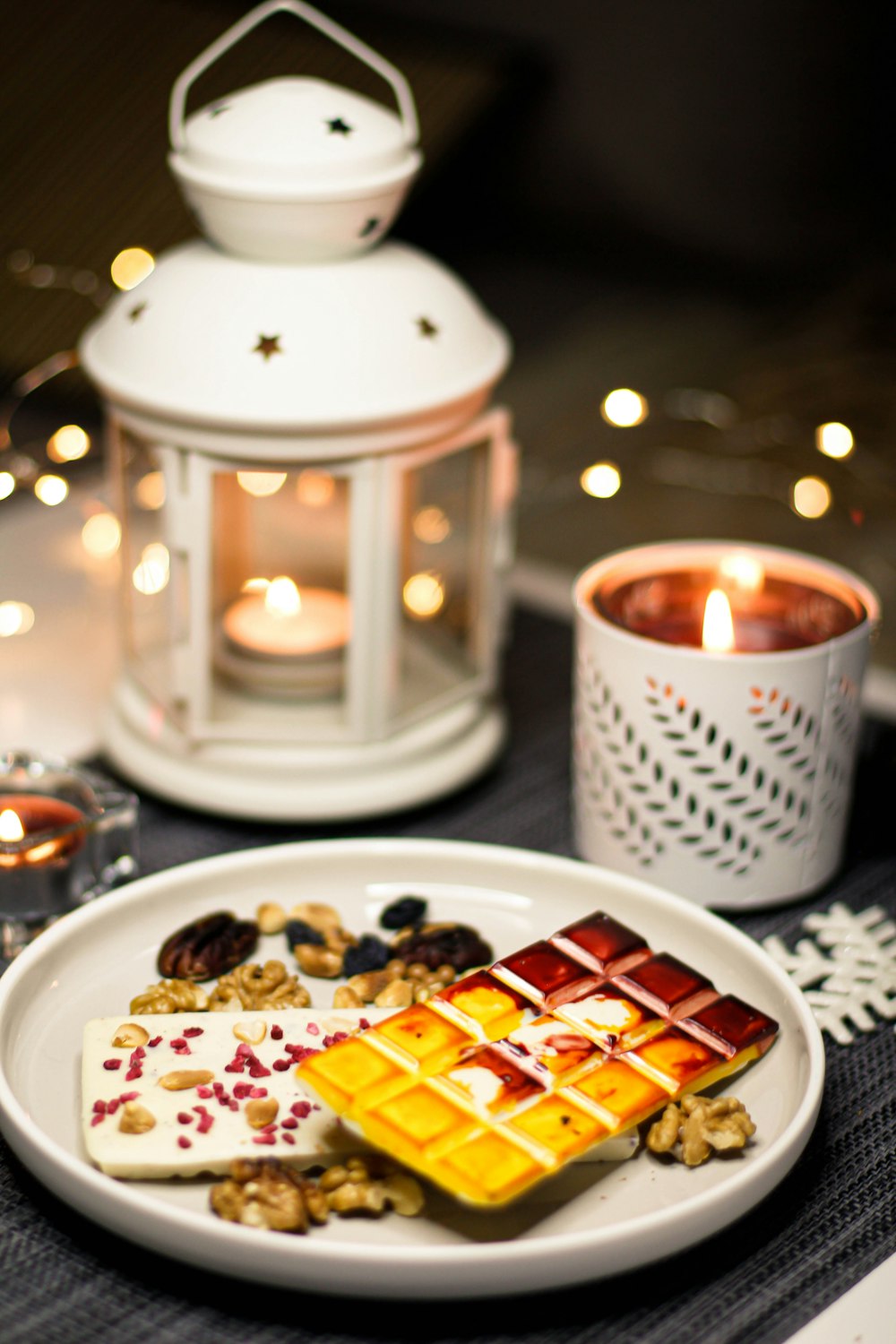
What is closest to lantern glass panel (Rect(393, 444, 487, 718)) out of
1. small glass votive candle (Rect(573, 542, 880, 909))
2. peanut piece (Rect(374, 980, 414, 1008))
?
small glass votive candle (Rect(573, 542, 880, 909))

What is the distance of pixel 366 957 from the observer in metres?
0.76

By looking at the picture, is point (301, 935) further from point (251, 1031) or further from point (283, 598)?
point (283, 598)

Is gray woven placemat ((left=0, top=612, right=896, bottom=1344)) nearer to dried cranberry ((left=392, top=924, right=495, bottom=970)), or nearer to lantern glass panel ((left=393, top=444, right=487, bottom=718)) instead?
dried cranberry ((left=392, top=924, right=495, bottom=970))

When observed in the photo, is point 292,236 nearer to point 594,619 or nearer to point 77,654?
point 594,619

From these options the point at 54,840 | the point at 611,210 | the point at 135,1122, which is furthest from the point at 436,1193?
the point at 611,210

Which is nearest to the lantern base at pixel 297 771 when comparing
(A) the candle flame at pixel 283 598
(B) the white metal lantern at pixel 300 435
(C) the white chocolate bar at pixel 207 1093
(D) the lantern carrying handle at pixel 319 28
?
(B) the white metal lantern at pixel 300 435

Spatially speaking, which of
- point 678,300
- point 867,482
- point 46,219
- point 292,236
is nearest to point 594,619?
point 292,236

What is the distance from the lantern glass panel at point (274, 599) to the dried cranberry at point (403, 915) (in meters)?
0.21

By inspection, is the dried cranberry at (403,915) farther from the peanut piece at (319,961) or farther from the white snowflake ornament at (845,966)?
the white snowflake ornament at (845,966)

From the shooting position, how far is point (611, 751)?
0.83m

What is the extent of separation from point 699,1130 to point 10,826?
1.22 feet

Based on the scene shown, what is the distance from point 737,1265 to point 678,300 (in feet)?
3.70

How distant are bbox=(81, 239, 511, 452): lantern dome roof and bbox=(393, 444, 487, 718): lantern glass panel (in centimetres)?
6

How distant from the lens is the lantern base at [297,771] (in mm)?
905
